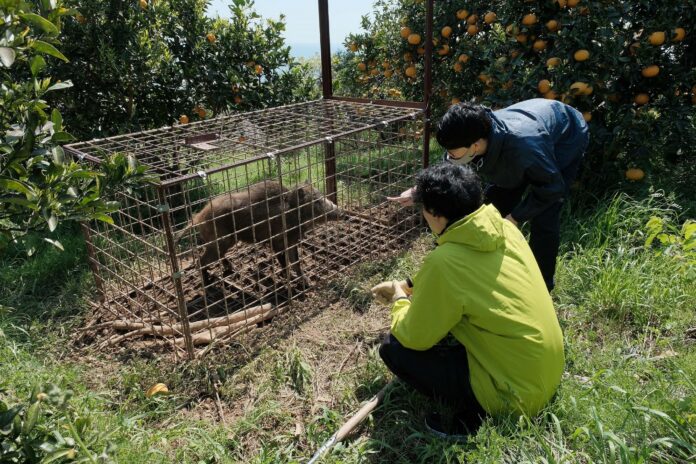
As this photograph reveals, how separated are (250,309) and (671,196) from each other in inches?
138

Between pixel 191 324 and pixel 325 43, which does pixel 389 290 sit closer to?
pixel 191 324

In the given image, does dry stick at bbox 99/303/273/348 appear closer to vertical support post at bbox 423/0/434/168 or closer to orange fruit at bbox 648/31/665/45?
vertical support post at bbox 423/0/434/168

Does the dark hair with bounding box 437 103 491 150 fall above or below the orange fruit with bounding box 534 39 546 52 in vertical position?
below

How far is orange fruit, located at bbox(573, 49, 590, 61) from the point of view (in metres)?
4.35

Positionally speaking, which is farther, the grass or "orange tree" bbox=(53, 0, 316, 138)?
"orange tree" bbox=(53, 0, 316, 138)

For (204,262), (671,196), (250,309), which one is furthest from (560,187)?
(204,262)

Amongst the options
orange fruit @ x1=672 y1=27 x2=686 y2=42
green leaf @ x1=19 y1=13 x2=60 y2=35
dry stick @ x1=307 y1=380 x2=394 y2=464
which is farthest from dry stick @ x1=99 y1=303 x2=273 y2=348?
orange fruit @ x1=672 y1=27 x2=686 y2=42

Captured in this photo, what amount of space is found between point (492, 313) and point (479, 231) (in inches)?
14.2

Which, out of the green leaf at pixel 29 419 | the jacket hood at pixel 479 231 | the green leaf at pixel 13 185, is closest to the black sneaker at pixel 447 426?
the jacket hood at pixel 479 231

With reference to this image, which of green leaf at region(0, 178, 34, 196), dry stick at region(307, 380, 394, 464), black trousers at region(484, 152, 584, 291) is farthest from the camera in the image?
black trousers at region(484, 152, 584, 291)

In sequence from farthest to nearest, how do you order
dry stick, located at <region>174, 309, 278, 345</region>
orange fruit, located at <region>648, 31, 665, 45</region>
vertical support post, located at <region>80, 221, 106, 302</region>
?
1. orange fruit, located at <region>648, 31, 665, 45</region>
2. vertical support post, located at <region>80, 221, 106, 302</region>
3. dry stick, located at <region>174, 309, 278, 345</region>

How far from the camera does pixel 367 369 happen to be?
3.14m

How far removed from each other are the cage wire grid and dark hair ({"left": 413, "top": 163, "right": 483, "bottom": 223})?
1.23m

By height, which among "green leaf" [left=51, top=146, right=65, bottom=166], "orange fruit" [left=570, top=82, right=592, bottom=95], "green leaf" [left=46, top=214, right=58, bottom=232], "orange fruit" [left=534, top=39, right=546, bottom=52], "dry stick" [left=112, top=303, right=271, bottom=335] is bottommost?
"dry stick" [left=112, top=303, right=271, bottom=335]
